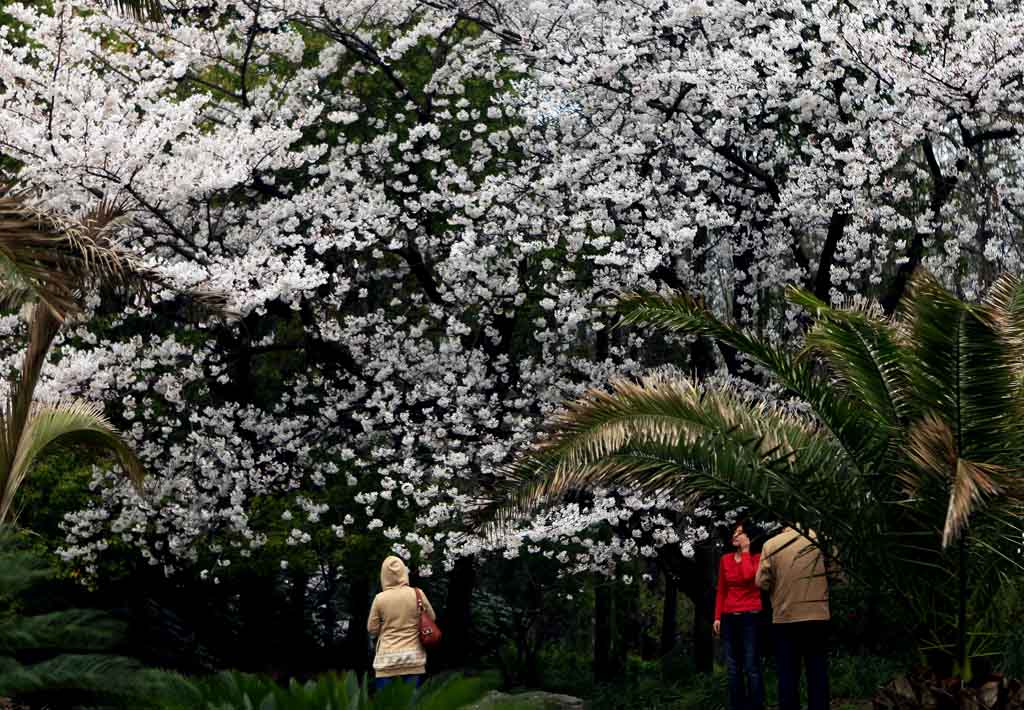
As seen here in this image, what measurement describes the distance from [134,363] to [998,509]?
29.5 ft

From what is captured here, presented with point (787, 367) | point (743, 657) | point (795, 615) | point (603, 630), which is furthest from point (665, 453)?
point (603, 630)

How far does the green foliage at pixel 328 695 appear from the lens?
5.98 meters

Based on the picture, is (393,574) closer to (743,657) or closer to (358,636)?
(743,657)

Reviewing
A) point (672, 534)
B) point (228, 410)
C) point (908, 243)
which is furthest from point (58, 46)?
point (908, 243)

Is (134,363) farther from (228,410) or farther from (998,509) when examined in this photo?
(998,509)

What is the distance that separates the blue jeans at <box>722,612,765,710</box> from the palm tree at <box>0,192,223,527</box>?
13.8 ft

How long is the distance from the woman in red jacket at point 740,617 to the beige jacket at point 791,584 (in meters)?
0.41

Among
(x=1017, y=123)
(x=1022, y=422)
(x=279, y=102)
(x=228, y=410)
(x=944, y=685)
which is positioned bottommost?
(x=944, y=685)

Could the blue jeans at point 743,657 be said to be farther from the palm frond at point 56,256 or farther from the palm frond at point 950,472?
the palm frond at point 56,256

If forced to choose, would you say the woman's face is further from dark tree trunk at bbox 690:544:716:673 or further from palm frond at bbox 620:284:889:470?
dark tree trunk at bbox 690:544:716:673

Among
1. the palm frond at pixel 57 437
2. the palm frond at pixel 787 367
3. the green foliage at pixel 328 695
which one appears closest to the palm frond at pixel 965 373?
the palm frond at pixel 787 367

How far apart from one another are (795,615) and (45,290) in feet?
16.7

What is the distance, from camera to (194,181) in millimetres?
12508

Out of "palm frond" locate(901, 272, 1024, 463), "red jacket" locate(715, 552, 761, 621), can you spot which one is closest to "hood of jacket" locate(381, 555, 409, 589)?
"red jacket" locate(715, 552, 761, 621)
